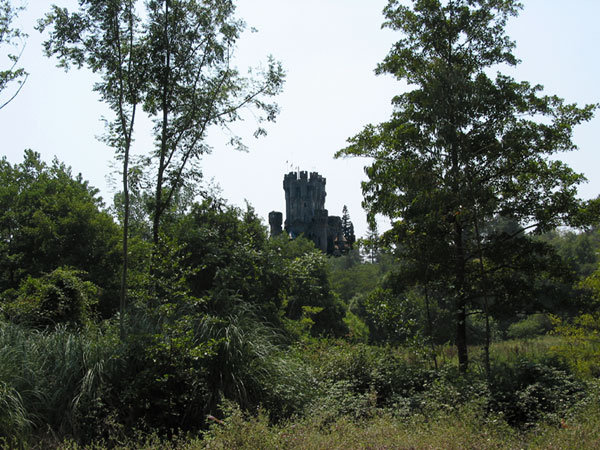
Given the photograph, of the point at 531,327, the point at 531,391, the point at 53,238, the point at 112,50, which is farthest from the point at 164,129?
the point at 531,327

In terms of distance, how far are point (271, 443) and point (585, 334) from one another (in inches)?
350

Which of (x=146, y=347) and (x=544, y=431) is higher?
(x=146, y=347)

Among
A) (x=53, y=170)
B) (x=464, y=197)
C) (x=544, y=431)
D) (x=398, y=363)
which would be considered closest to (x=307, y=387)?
(x=398, y=363)

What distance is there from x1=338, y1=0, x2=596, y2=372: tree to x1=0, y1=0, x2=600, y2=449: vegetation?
0.03 metres

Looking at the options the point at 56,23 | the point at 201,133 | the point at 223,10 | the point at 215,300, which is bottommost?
the point at 215,300

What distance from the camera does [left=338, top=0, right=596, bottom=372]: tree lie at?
317 inches

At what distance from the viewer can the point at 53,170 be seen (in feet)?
76.8

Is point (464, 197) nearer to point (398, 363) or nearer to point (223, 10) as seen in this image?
point (398, 363)

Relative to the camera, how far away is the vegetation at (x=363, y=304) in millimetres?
5496

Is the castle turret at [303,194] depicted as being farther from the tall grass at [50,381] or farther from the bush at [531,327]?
the tall grass at [50,381]

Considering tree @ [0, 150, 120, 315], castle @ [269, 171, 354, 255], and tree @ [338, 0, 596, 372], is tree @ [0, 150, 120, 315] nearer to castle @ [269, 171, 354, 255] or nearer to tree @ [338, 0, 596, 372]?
tree @ [338, 0, 596, 372]

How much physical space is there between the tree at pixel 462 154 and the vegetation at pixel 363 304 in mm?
34

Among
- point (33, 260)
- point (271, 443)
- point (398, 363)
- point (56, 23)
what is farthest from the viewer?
point (33, 260)

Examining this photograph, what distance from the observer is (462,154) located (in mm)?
8086
